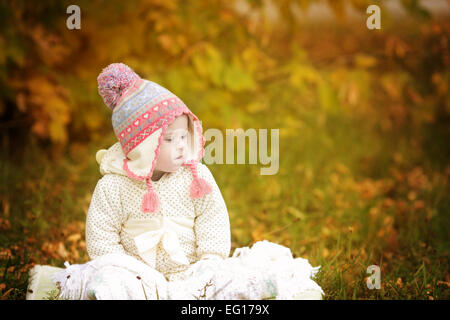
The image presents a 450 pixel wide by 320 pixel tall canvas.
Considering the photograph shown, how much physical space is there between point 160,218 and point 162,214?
0.02 metres

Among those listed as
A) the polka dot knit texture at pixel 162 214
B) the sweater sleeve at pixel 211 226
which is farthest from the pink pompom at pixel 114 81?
the sweater sleeve at pixel 211 226

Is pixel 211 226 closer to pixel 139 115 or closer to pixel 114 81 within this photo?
pixel 139 115

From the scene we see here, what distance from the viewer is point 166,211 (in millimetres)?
2170

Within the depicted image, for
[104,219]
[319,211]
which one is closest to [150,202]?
[104,219]

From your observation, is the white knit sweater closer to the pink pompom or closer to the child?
the child

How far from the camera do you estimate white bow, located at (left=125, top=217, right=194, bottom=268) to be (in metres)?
2.14

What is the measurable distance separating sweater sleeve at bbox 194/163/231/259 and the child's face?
13cm

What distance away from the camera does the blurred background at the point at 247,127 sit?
9.39 feet

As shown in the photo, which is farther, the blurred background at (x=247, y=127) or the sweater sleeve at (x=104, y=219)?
the blurred background at (x=247, y=127)

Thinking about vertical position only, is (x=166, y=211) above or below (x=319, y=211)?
above

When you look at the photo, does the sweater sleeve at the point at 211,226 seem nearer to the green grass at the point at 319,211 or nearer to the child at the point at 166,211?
the child at the point at 166,211

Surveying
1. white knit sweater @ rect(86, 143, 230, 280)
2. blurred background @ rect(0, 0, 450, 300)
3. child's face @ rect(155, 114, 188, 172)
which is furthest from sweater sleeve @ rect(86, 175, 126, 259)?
blurred background @ rect(0, 0, 450, 300)

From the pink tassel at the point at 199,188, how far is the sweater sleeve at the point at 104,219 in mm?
347

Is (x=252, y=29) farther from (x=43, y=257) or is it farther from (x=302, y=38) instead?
(x=302, y=38)
